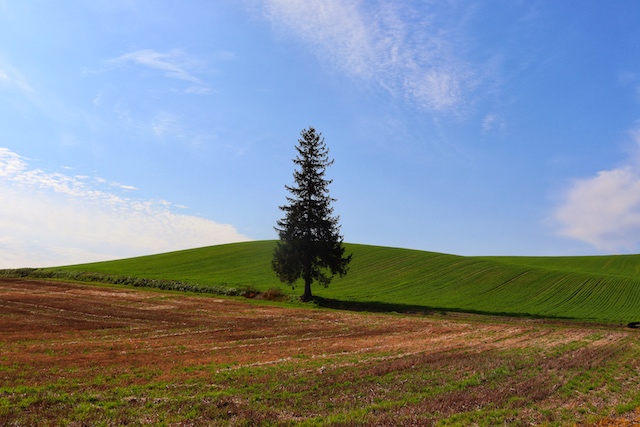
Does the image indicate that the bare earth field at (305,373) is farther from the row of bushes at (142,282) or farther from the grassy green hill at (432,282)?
the row of bushes at (142,282)

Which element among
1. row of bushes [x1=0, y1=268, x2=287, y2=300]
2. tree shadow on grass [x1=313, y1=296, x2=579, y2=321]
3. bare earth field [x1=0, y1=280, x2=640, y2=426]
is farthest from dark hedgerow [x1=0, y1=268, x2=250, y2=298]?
bare earth field [x1=0, y1=280, x2=640, y2=426]

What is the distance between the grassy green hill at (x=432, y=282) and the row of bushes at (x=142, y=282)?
2721mm

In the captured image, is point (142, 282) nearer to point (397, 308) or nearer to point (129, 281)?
point (129, 281)

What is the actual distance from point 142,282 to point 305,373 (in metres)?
49.9

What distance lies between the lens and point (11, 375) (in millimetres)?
17281

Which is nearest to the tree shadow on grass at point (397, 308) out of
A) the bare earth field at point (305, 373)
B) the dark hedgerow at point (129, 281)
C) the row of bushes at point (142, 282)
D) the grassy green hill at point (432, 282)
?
the grassy green hill at point (432, 282)

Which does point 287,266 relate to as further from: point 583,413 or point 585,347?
point 583,413

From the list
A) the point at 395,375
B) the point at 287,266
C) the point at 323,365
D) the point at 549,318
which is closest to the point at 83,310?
the point at 287,266

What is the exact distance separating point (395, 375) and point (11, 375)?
46.1ft

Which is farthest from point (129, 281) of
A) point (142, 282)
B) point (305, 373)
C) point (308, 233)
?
point (305, 373)

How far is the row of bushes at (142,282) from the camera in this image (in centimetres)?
5542

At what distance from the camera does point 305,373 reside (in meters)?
18.1

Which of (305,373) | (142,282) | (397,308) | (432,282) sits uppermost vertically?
(432,282)

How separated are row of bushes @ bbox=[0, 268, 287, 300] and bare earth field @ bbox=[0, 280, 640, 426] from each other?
60.9 ft
